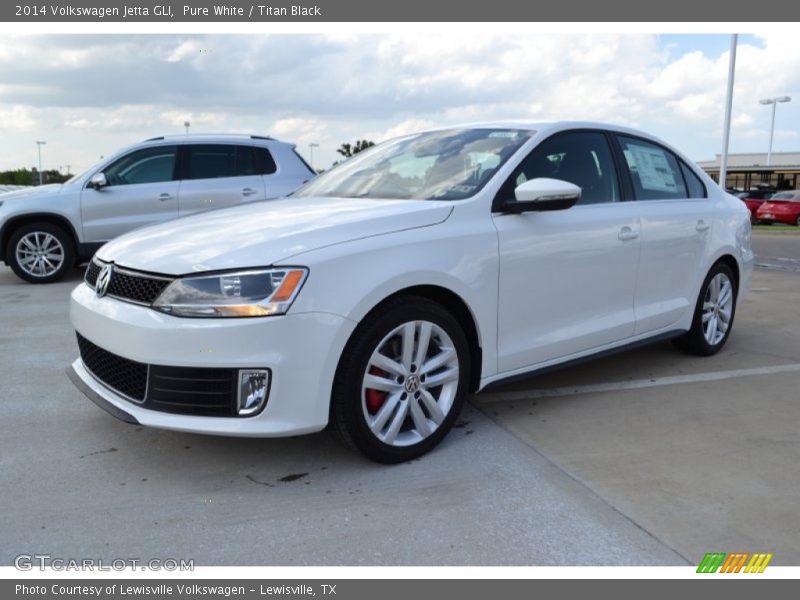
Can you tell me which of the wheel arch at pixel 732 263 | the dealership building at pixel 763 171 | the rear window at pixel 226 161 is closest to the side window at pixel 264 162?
the rear window at pixel 226 161

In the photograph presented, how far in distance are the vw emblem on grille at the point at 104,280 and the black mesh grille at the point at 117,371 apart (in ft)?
0.82

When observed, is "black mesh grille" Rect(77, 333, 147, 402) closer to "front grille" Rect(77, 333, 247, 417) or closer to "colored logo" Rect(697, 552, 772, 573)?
"front grille" Rect(77, 333, 247, 417)

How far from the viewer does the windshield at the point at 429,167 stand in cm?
370

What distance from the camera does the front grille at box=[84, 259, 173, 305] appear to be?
2.94 m

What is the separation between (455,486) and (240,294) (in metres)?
1.21

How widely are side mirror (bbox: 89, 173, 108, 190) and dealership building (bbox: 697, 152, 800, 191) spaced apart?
4921cm

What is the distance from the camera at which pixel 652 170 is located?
183 inches

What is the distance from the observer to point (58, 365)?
4.83 metres

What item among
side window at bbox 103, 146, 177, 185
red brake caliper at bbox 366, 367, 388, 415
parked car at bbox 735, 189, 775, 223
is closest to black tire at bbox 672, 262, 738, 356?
red brake caliper at bbox 366, 367, 388, 415

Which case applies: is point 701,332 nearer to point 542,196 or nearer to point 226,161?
point 542,196

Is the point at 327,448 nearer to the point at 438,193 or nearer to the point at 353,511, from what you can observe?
the point at 353,511

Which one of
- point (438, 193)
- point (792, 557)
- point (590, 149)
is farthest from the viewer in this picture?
point (590, 149)

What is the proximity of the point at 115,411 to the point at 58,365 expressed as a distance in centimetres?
212

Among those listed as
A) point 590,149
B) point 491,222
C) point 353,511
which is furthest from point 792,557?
point 590,149
